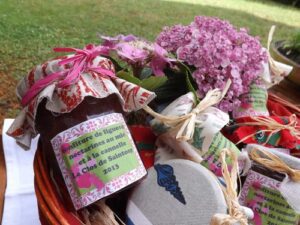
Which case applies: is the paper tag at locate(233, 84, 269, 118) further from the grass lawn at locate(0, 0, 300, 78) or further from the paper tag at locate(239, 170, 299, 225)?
the grass lawn at locate(0, 0, 300, 78)

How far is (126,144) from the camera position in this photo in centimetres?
68

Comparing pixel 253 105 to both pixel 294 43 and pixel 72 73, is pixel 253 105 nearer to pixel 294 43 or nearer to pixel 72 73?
pixel 72 73

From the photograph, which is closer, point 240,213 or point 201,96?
point 240,213

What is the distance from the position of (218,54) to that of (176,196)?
334 millimetres

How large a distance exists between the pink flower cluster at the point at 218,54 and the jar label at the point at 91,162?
275 mm

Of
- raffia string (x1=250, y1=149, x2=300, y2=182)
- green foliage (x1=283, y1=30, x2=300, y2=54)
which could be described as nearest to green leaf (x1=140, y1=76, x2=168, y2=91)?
raffia string (x1=250, y1=149, x2=300, y2=182)

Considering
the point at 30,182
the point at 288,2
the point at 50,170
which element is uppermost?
the point at 50,170

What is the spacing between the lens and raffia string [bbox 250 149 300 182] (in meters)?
0.69

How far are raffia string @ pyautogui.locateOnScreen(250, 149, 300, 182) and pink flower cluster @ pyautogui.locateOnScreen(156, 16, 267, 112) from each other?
0.19m

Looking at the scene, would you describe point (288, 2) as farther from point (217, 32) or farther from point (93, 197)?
point (93, 197)

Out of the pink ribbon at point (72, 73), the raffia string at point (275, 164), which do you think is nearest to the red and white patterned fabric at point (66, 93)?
the pink ribbon at point (72, 73)

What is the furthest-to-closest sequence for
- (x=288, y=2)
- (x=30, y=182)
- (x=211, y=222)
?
(x=288, y=2), (x=30, y=182), (x=211, y=222)

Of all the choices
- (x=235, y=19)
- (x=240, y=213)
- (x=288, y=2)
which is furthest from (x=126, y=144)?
(x=288, y=2)

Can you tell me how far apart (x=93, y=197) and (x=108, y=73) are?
202 mm
